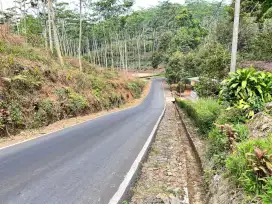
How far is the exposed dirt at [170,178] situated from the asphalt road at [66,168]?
523mm

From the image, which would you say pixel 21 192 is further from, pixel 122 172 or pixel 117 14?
pixel 117 14

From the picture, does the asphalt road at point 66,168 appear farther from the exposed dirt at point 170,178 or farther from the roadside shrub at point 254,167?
the roadside shrub at point 254,167

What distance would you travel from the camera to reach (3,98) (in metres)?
9.65

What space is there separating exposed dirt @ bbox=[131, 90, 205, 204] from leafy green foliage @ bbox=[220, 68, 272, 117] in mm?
2070

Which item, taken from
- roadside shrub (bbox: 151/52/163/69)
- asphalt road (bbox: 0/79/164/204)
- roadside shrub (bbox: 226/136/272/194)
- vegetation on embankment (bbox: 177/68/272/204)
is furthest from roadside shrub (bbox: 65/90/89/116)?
roadside shrub (bbox: 151/52/163/69)

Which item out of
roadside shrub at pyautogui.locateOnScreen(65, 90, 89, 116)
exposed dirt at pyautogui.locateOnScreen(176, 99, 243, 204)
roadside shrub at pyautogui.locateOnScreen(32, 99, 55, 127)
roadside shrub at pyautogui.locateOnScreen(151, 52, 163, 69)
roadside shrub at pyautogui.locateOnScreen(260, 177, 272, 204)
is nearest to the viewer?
roadside shrub at pyautogui.locateOnScreen(260, 177, 272, 204)

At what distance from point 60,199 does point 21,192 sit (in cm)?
80

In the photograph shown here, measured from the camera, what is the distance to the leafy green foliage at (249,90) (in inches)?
233

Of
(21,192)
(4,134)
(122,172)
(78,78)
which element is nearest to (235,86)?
(122,172)

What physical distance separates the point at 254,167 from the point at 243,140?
5.31ft

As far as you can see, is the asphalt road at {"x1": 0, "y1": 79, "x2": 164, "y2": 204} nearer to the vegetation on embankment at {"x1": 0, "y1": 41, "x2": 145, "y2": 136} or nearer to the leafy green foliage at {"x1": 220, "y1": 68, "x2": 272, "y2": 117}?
the vegetation on embankment at {"x1": 0, "y1": 41, "x2": 145, "y2": 136}

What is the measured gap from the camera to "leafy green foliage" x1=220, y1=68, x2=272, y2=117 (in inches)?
233

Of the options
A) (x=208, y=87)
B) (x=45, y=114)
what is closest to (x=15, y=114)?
(x=45, y=114)

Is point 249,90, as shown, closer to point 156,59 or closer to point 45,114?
point 45,114
